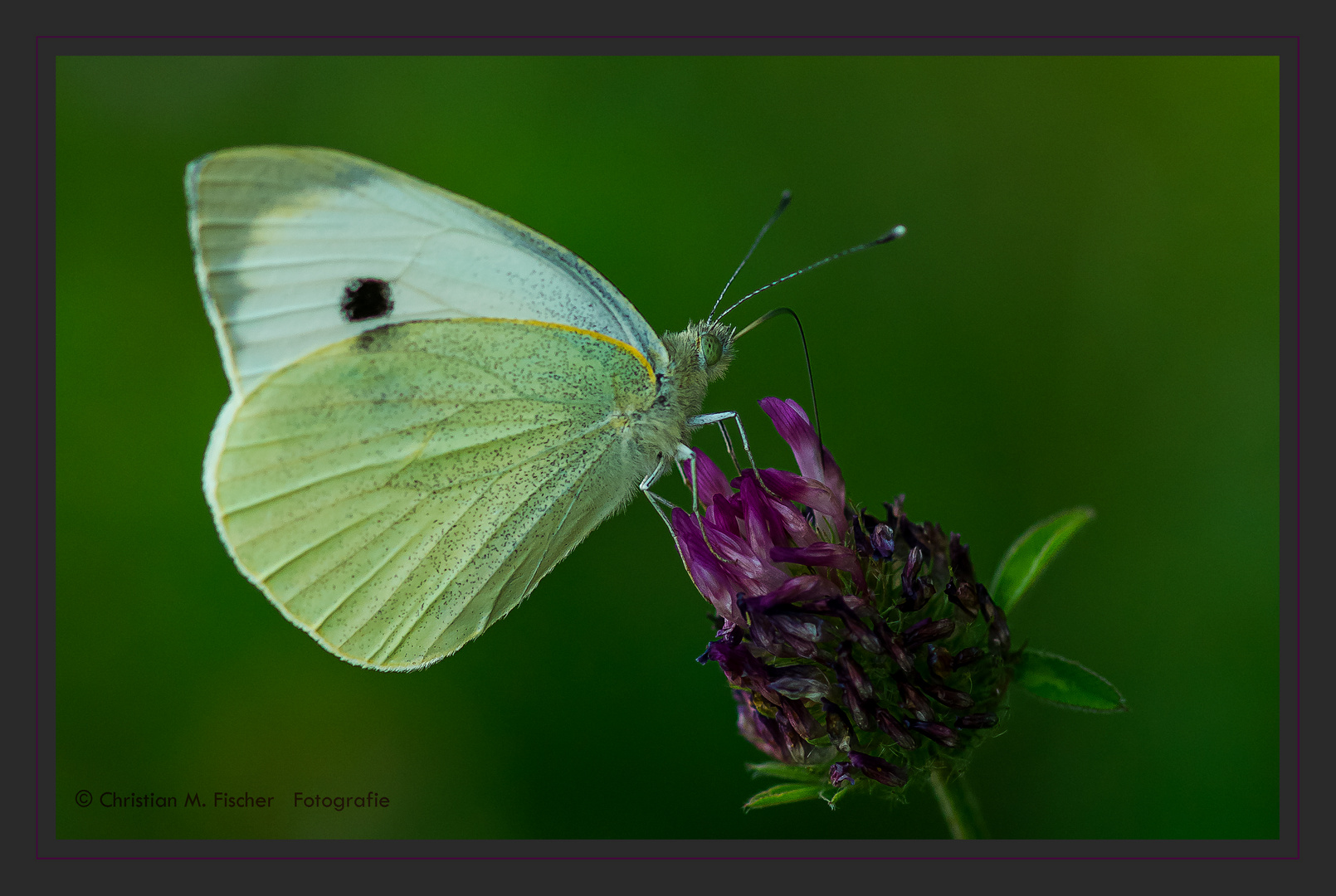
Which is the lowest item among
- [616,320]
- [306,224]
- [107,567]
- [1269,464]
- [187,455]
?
[107,567]

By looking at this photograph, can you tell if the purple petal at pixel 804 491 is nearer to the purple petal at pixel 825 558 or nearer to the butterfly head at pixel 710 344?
the purple petal at pixel 825 558

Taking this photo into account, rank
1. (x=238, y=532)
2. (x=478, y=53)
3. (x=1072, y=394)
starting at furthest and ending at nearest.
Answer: (x=478, y=53) < (x=1072, y=394) < (x=238, y=532)

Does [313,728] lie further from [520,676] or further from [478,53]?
[478,53]

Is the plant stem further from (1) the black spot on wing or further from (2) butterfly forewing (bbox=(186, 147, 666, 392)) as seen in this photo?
(1) the black spot on wing

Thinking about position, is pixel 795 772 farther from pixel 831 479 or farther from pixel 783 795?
pixel 831 479

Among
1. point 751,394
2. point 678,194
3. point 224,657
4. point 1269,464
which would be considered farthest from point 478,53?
point 1269,464

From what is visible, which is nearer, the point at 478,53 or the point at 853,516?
the point at 853,516

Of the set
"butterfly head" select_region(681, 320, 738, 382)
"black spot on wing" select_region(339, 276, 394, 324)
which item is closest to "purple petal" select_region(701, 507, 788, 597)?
"butterfly head" select_region(681, 320, 738, 382)
